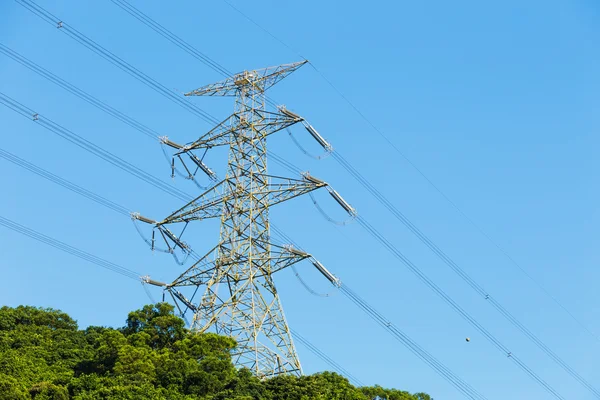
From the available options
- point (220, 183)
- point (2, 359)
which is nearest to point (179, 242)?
point (220, 183)

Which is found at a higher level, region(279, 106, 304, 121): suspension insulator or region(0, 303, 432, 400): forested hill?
region(279, 106, 304, 121): suspension insulator

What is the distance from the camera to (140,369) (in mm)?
57125

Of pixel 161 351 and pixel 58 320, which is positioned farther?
pixel 58 320

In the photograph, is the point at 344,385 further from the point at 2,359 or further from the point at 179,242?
the point at 2,359

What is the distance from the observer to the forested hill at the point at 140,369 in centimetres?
5440

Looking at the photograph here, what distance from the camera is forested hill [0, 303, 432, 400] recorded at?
5440 cm

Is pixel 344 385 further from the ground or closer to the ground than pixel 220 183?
closer to the ground

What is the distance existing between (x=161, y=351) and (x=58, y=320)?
1133 centimetres

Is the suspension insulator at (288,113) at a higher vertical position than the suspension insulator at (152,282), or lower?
higher

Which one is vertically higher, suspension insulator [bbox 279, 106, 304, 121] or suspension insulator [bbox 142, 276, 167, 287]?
suspension insulator [bbox 279, 106, 304, 121]

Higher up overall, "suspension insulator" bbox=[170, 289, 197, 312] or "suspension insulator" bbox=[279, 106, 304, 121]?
"suspension insulator" bbox=[279, 106, 304, 121]

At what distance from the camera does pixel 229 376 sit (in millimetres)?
57094

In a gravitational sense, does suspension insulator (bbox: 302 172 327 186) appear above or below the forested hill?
above

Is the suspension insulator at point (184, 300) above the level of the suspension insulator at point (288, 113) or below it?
below
